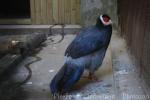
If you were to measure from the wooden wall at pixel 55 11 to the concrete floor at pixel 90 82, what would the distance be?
5.58 ft

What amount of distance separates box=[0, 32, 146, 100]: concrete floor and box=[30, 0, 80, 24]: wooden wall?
1.70 meters

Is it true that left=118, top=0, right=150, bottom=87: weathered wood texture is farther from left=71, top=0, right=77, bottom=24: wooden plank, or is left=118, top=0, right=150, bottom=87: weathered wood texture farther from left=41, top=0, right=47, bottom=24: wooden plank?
left=41, top=0, right=47, bottom=24: wooden plank

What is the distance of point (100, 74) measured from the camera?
13.6 feet

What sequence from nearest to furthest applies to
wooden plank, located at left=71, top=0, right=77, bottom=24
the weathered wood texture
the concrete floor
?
the weathered wood texture, the concrete floor, wooden plank, located at left=71, top=0, right=77, bottom=24

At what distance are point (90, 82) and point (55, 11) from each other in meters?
3.06

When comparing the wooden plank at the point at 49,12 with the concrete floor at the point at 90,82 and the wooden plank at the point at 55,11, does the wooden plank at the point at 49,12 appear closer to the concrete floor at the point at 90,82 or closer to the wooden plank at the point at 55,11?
the wooden plank at the point at 55,11

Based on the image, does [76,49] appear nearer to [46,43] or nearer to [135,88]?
[135,88]

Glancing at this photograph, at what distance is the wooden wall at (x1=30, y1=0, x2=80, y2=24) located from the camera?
6.68 m

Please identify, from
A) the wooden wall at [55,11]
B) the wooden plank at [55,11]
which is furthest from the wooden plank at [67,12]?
the wooden plank at [55,11]

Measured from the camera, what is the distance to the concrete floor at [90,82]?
Result: 3.50 meters

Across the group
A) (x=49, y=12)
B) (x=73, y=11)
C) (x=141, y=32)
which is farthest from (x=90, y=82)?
(x=49, y=12)

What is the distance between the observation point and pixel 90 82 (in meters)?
3.90

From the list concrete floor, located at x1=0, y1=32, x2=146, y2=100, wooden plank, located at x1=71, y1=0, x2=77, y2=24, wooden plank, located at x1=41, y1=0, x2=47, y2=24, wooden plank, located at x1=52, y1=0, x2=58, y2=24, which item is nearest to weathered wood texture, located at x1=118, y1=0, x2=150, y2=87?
concrete floor, located at x1=0, y1=32, x2=146, y2=100

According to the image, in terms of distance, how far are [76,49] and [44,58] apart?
4.69 feet
